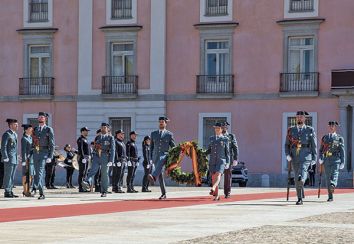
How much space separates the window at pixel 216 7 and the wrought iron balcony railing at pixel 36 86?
26.9 feet

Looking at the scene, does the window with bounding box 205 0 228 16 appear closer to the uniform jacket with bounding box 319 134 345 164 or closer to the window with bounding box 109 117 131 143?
the window with bounding box 109 117 131 143

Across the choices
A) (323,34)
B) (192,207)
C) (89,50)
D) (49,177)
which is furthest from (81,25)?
(192,207)

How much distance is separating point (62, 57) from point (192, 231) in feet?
118

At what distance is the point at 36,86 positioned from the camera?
5047 cm

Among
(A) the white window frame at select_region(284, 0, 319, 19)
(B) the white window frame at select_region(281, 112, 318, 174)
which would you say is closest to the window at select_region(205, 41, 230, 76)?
(A) the white window frame at select_region(284, 0, 319, 19)

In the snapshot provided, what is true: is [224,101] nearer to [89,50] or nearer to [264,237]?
[89,50]

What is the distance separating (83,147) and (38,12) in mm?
18656

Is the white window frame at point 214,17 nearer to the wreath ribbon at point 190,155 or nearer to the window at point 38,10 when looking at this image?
the window at point 38,10

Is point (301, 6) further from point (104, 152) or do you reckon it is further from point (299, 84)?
point (104, 152)

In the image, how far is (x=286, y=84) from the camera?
1833 inches

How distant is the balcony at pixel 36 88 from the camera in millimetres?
50125

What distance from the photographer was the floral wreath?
25.5 m

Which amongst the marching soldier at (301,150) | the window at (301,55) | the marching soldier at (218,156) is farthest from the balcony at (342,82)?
the marching soldier at (301,150)

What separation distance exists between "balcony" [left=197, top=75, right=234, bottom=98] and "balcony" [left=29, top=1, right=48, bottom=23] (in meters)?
8.21
